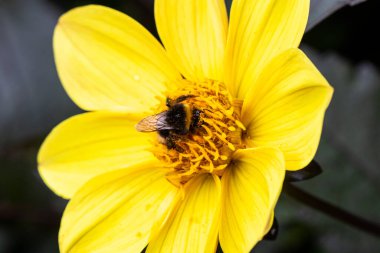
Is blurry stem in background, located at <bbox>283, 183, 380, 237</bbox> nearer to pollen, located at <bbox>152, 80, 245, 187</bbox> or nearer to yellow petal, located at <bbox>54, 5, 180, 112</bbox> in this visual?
pollen, located at <bbox>152, 80, 245, 187</bbox>

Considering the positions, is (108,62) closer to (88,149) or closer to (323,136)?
(88,149)

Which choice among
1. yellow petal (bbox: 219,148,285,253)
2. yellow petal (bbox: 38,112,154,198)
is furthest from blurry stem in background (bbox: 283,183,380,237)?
yellow petal (bbox: 38,112,154,198)

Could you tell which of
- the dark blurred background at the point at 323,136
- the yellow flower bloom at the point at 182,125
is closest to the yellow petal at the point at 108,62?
the yellow flower bloom at the point at 182,125

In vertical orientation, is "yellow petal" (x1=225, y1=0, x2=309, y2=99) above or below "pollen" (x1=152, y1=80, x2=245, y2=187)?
above

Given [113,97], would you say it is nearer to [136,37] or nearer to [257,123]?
[136,37]

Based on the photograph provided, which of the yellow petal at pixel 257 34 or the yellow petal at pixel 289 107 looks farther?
the yellow petal at pixel 257 34

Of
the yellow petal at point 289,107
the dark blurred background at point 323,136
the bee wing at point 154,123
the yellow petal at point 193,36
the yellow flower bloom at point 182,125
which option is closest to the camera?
the yellow petal at point 289,107

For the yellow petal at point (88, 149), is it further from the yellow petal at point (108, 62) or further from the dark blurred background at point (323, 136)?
the dark blurred background at point (323, 136)

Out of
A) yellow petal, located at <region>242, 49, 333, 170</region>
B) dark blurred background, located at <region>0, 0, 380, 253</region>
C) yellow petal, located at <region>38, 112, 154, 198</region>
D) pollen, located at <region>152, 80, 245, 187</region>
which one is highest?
yellow petal, located at <region>242, 49, 333, 170</region>
